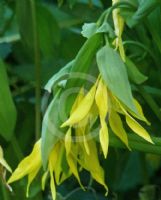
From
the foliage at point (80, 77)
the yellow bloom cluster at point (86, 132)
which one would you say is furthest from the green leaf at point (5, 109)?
the yellow bloom cluster at point (86, 132)

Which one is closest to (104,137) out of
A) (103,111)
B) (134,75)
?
(103,111)

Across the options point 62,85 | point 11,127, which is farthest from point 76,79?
point 11,127

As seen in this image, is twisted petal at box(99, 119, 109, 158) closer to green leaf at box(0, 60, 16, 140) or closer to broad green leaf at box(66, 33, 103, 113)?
broad green leaf at box(66, 33, 103, 113)

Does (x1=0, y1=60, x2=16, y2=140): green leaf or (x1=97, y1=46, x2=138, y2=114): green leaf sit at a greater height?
(x1=97, y1=46, x2=138, y2=114): green leaf

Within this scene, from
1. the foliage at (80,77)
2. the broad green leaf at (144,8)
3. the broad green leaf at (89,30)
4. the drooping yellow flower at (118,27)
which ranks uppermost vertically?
the broad green leaf at (89,30)

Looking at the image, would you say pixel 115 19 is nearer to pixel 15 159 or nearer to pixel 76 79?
pixel 76 79

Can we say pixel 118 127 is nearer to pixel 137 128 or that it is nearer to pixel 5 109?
pixel 137 128

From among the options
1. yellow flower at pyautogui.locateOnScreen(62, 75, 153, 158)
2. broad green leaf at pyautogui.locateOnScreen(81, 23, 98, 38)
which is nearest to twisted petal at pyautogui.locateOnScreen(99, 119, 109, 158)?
yellow flower at pyautogui.locateOnScreen(62, 75, 153, 158)

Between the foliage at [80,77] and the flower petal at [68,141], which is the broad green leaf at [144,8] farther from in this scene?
the flower petal at [68,141]
